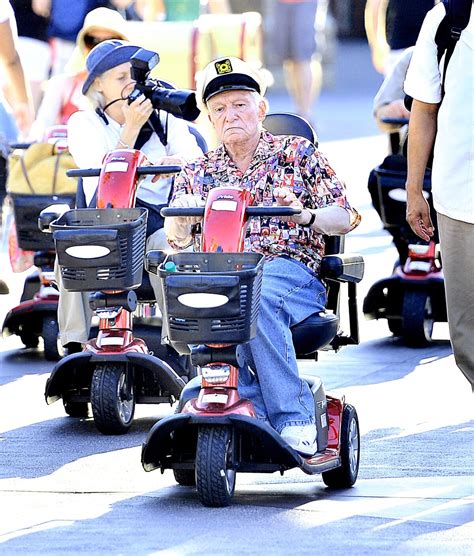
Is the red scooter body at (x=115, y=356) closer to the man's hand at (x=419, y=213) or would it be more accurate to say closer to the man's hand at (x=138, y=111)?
the man's hand at (x=138, y=111)

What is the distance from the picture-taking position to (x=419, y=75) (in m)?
5.61

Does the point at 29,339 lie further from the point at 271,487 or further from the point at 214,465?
the point at 214,465

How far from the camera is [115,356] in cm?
671

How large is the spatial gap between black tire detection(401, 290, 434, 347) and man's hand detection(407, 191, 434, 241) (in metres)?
2.79

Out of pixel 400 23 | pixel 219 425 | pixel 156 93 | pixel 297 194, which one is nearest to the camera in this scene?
pixel 219 425

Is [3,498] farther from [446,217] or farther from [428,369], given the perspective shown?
[428,369]

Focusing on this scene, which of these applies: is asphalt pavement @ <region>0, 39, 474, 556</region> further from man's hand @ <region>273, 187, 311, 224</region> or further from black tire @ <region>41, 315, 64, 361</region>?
man's hand @ <region>273, 187, 311, 224</region>

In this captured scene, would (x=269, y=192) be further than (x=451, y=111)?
Yes

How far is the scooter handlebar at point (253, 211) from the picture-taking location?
5.50 m

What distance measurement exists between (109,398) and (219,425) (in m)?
1.34

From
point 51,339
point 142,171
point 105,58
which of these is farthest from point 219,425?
point 51,339

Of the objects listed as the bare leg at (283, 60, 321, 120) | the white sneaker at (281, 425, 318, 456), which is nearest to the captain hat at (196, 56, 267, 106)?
the white sneaker at (281, 425, 318, 456)

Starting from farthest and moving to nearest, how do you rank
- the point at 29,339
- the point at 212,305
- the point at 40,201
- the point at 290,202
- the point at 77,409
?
the point at 29,339, the point at 40,201, the point at 77,409, the point at 290,202, the point at 212,305

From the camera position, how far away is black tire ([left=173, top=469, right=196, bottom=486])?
579 centimetres
